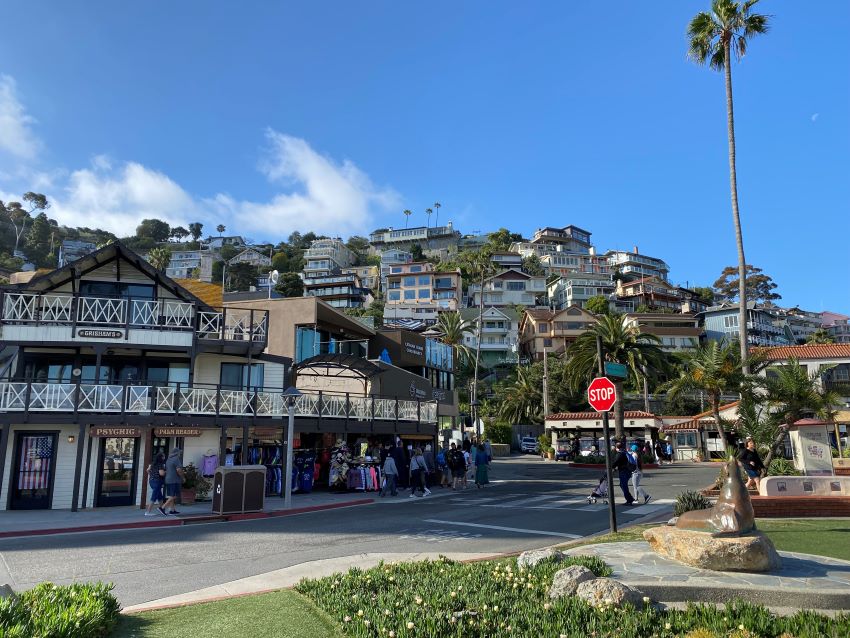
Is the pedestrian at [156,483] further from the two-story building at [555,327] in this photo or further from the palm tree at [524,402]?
the two-story building at [555,327]

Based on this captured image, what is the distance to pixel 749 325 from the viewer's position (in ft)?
311

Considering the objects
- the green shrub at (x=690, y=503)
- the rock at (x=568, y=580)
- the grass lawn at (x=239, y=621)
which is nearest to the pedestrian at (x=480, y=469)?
the green shrub at (x=690, y=503)

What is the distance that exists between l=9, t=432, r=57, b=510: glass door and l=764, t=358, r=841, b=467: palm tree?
Answer: 863 inches

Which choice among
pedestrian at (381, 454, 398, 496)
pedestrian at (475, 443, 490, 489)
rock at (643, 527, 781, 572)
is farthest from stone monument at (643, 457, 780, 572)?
A: pedestrian at (475, 443, 490, 489)

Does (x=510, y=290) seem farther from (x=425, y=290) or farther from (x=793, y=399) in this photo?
(x=793, y=399)

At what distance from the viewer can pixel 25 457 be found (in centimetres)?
1958

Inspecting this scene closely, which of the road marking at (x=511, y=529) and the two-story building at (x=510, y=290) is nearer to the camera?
the road marking at (x=511, y=529)

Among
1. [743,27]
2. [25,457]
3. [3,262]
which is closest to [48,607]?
[25,457]

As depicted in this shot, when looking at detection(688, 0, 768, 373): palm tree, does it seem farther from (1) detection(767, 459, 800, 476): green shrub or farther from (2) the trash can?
(2) the trash can

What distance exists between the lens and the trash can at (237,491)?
55.0 feet

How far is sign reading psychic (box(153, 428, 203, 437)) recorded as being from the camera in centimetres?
2005

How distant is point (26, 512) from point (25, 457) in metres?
1.91

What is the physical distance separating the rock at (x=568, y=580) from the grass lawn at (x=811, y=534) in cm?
499

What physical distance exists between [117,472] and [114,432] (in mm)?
1706
